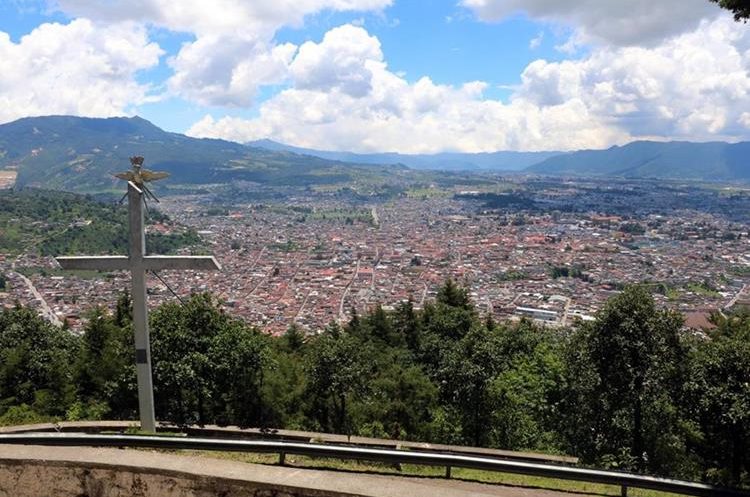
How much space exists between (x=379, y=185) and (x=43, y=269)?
138683 mm

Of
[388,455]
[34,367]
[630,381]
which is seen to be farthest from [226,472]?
[34,367]

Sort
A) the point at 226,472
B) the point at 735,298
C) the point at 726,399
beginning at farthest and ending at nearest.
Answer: the point at 735,298
the point at 726,399
the point at 226,472

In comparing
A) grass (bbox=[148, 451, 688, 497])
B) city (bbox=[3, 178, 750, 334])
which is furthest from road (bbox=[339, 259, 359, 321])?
grass (bbox=[148, 451, 688, 497])

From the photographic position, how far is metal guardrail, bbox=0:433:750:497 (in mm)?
5238

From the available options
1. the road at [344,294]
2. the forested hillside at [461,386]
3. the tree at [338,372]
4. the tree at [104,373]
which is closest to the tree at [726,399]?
the forested hillside at [461,386]

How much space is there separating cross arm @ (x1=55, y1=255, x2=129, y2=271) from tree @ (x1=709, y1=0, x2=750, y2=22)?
8.20m

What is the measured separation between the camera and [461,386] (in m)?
12.3

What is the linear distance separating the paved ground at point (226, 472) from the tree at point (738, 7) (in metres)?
5.86

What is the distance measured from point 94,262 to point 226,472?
4.60 meters

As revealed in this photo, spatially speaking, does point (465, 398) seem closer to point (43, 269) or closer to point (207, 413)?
point (207, 413)

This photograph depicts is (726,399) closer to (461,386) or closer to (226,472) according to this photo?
(461,386)

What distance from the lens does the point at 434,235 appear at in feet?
327

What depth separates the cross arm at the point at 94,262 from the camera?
780 centimetres

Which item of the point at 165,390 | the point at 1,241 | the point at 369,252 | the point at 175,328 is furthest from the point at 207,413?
the point at 1,241
